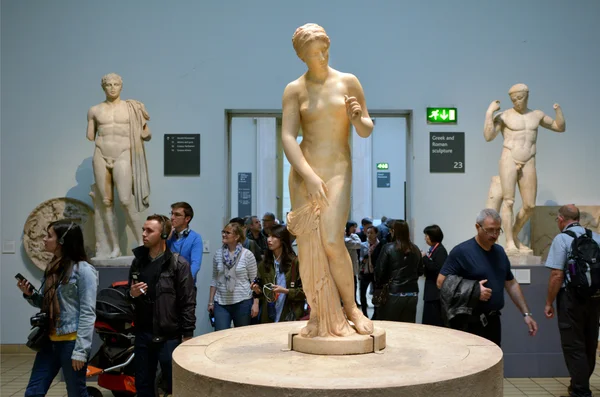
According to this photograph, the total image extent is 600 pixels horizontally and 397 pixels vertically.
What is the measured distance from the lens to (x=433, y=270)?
614 centimetres

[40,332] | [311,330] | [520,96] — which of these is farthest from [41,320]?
[520,96]

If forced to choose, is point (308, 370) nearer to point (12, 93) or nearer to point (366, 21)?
point (366, 21)

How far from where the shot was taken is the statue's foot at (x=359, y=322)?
3.47m

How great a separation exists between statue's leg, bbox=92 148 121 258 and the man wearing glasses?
3.99 metres

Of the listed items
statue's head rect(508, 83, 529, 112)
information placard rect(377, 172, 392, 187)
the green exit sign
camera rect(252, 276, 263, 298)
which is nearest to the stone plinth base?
camera rect(252, 276, 263, 298)

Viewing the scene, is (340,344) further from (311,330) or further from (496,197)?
(496,197)

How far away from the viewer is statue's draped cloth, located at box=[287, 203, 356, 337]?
3416 millimetres

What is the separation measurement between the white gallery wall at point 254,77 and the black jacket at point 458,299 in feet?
11.8

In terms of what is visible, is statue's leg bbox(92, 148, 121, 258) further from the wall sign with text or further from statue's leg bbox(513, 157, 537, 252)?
statue's leg bbox(513, 157, 537, 252)

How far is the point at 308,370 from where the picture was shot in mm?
2938

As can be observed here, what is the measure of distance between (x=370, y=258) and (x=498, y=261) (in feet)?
13.9

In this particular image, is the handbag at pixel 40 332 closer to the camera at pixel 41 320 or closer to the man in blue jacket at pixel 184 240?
the camera at pixel 41 320

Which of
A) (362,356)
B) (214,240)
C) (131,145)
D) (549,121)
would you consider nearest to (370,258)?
(214,240)

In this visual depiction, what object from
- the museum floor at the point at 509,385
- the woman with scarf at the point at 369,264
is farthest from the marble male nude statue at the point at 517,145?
the woman with scarf at the point at 369,264
